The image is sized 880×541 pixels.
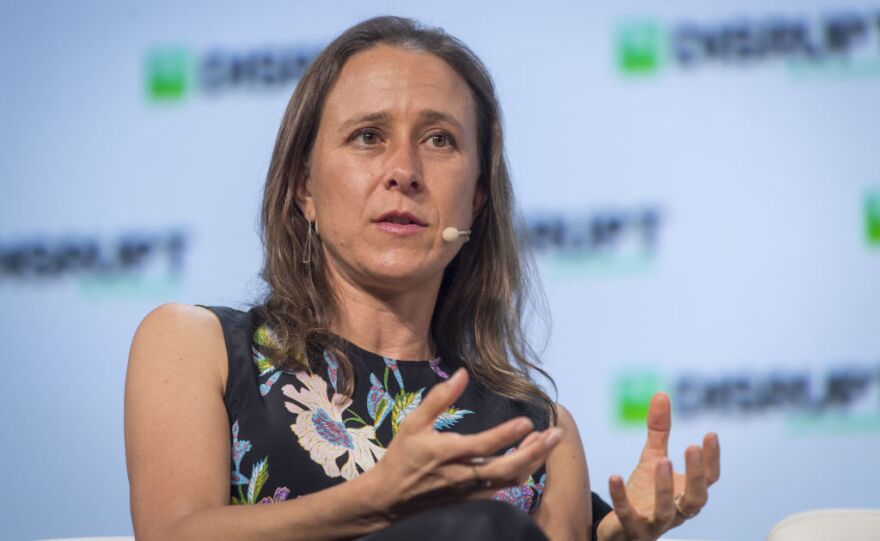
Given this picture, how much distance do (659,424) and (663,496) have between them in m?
0.11

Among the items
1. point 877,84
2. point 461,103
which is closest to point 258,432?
point 461,103

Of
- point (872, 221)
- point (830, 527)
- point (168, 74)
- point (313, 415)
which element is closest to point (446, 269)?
point (313, 415)

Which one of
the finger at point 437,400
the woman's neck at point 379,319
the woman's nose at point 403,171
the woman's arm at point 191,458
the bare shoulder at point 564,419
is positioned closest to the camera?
the finger at point 437,400

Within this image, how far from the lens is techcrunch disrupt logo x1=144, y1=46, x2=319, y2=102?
95.7 inches

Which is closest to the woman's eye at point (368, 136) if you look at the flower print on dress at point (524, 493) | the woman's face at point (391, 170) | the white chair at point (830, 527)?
the woman's face at point (391, 170)

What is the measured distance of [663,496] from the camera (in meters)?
1.41

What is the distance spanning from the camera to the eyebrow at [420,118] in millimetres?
1644

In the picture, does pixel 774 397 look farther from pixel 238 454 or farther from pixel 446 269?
pixel 238 454

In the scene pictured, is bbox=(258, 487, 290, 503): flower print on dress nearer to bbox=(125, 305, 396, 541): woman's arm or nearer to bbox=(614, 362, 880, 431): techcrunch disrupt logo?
bbox=(125, 305, 396, 541): woman's arm

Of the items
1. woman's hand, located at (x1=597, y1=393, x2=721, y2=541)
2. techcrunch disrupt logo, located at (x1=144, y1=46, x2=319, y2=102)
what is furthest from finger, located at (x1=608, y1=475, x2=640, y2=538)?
techcrunch disrupt logo, located at (x1=144, y1=46, x2=319, y2=102)

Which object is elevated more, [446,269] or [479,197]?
[479,197]

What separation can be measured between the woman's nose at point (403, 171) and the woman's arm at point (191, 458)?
0.32m

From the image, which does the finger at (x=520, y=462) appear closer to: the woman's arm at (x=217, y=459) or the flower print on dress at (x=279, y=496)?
the woman's arm at (x=217, y=459)

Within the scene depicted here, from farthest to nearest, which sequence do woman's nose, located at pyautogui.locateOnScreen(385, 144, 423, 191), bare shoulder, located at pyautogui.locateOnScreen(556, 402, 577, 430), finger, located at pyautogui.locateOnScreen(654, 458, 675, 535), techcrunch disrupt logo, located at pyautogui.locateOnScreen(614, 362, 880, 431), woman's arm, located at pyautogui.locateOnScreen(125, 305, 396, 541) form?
techcrunch disrupt logo, located at pyautogui.locateOnScreen(614, 362, 880, 431), bare shoulder, located at pyautogui.locateOnScreen(556, 402, 577, 430), woman's nose, located at pyautogui.locateOnScreen(385, 144, 423, 191), finger, located at pyautogui.locateOnScreen(654, 458, 675, 535), woman's arm, located at pyautogui.locateOnScreen(125, 305, 396, 541)
